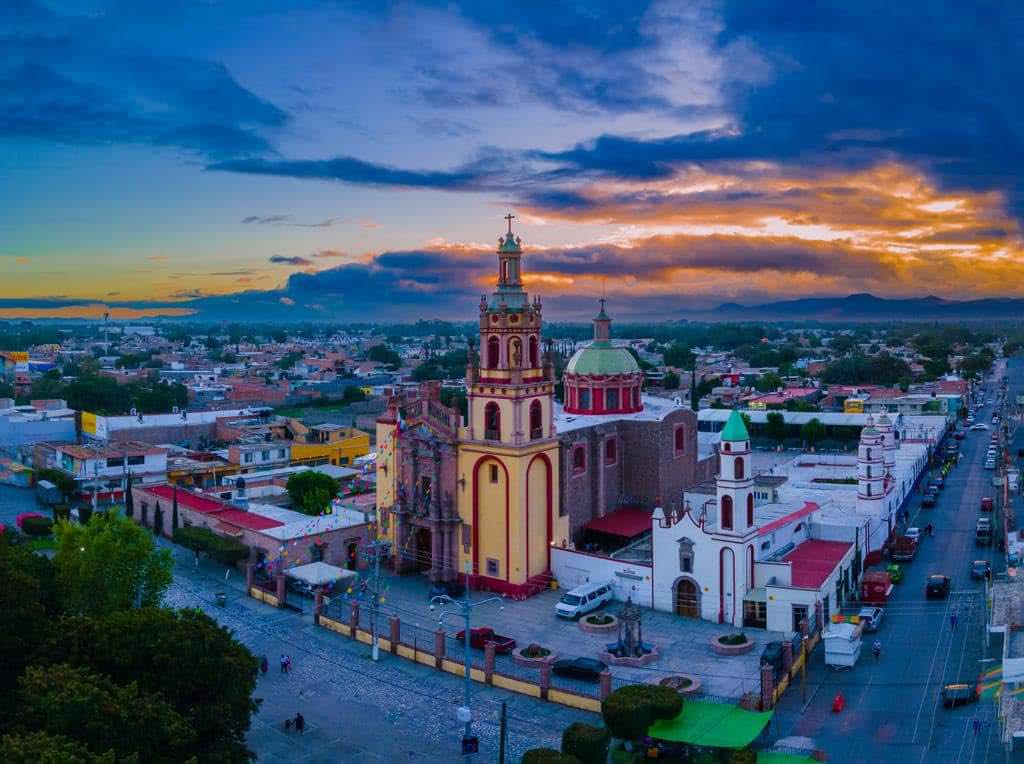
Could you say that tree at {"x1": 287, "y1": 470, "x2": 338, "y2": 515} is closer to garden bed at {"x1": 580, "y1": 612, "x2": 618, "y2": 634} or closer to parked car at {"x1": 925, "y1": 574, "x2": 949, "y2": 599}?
garden bed at {"x1": 580, "y1": 612, "x2": 618, "y2": 634}

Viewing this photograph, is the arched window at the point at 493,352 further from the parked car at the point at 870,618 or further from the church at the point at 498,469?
the parked car at the point at 870,618

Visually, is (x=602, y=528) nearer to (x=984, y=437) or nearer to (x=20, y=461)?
(x=20, y=461)

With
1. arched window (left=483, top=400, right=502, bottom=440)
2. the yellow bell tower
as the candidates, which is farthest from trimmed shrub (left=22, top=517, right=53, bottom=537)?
arched window (left=483, top=400, right=502, bottom=440)

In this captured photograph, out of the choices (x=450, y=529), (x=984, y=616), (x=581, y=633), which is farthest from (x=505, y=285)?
(x=984, y=616)

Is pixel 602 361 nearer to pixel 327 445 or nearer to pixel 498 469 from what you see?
pixel 498 469

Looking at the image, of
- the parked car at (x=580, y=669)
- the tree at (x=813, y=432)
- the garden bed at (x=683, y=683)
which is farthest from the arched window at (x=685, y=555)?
the tree at (x=813, y=432)
